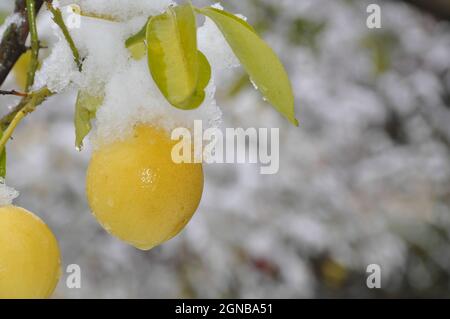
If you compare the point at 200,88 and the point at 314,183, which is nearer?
the point at 200,88

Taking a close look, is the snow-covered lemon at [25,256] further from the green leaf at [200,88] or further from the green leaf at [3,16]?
the green leaf at [3,16]

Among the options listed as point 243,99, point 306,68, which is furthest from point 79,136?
point 306,68

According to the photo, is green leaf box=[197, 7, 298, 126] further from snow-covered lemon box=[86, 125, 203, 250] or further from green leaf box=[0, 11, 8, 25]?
green leaf box=[0, 11, 8, 25]

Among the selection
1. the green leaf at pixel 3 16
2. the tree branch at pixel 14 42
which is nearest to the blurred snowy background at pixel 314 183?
the green leaf at pixel 3 16

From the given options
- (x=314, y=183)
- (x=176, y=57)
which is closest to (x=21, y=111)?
(x=176, y=57)

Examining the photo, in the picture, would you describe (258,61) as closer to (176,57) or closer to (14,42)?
(176,57)

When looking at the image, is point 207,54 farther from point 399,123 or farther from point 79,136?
point 399,123

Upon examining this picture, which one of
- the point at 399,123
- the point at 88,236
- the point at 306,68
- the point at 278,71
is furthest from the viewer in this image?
the point at 399,123
